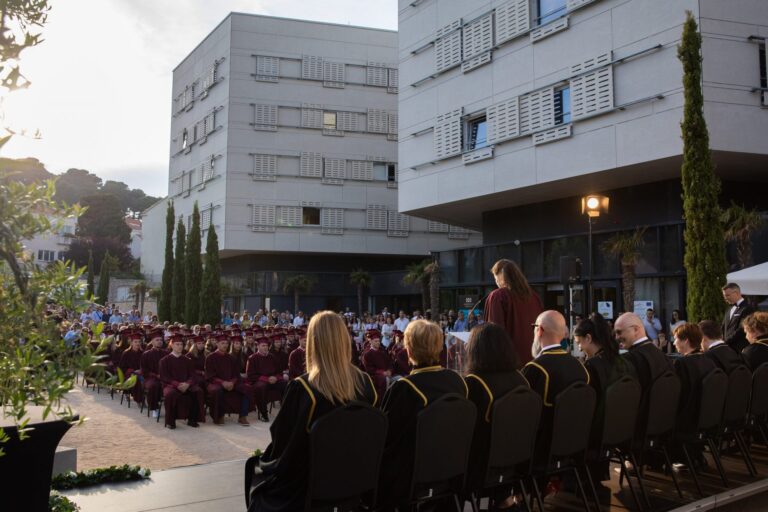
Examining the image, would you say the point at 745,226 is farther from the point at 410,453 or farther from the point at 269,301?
the point at 269,301

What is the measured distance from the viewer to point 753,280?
10578 mm

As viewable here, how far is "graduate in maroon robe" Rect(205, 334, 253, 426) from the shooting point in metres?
12.6

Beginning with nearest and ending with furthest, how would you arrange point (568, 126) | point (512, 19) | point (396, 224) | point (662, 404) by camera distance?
1. point (662, 404)
2. point (568, 126)
3. point (512, 19)
4. point (396, 224)

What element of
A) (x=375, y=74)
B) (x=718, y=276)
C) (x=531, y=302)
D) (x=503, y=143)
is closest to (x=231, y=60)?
(x=375, y=74)

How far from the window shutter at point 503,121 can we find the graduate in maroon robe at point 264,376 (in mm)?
12265

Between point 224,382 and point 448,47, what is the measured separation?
57.3 feet

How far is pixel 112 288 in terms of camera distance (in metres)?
62.5

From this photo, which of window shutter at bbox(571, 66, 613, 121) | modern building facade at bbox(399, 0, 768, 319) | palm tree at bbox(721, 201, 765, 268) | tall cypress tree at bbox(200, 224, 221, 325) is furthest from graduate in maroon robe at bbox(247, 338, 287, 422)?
tall cypress tree at bbox(200, 224, 221, 325)

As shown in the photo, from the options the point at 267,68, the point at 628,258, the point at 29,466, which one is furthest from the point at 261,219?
the point at 29,466

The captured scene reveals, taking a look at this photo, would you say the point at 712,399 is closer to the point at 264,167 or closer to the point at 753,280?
the point at 753,280

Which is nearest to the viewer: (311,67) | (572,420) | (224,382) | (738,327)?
(572,420)

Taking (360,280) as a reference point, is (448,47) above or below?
above

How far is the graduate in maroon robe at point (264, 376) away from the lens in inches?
522

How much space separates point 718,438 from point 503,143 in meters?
16.7
